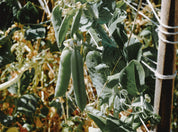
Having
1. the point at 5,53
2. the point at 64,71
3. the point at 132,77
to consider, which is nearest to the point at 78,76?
the point at 64,71

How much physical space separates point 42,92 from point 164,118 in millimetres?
783

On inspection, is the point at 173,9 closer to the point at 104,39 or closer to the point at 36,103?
the point at 104,39

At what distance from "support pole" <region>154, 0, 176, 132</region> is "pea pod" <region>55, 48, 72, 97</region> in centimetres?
23

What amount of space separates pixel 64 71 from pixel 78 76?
36mm

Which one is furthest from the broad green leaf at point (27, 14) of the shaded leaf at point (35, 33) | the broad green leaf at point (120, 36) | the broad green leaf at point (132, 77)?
the broad green leaf at point (132, 77)

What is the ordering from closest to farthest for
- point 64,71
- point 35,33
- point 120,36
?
point 64,71, point 120,36, point 35,33

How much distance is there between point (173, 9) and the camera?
0.54 meters

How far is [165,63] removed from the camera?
590mm

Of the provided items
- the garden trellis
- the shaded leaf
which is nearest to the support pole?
the garden trellis

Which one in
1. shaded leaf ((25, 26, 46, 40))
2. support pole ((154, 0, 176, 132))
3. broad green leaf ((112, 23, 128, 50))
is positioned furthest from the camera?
shaded leaf ((25, 26, 46, 40))

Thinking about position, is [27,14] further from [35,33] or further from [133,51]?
[133,51]

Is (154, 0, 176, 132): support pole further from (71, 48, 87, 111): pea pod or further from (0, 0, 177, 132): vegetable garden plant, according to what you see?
(71, 48, 87, 111): pea pod

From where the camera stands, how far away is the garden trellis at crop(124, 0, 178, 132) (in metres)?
0.56

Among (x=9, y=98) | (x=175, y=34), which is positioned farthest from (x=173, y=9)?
(x=9, y=98)
